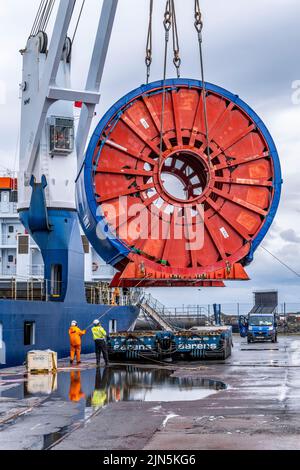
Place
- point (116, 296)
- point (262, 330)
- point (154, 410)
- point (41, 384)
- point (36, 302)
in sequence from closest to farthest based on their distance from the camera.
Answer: point (154, 410) → point (41, 384) → point (36, 302) → point (116, 296) → point (262, 330)

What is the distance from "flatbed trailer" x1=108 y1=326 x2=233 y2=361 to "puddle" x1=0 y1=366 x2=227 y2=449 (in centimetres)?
277

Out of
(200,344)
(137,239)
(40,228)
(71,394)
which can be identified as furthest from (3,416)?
(40,228)

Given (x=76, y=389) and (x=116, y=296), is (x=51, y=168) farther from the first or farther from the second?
(x=76, y=389)

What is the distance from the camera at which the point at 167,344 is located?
22359 millimetres

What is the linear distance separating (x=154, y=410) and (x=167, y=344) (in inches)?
409

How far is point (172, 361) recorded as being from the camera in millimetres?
22641

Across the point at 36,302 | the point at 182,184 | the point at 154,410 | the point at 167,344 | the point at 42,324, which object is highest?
the point at 182,184

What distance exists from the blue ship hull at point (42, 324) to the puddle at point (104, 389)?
3.08 meters

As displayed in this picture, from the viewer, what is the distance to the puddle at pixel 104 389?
43.5 ft

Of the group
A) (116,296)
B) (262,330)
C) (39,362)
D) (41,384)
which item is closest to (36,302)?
(39,362)

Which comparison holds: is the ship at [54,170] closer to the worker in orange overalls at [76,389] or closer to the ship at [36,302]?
the ship at [36,302]

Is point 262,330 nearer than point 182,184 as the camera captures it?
No

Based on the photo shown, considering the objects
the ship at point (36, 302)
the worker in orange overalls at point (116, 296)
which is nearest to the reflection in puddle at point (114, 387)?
the ship at point (36, 302)
